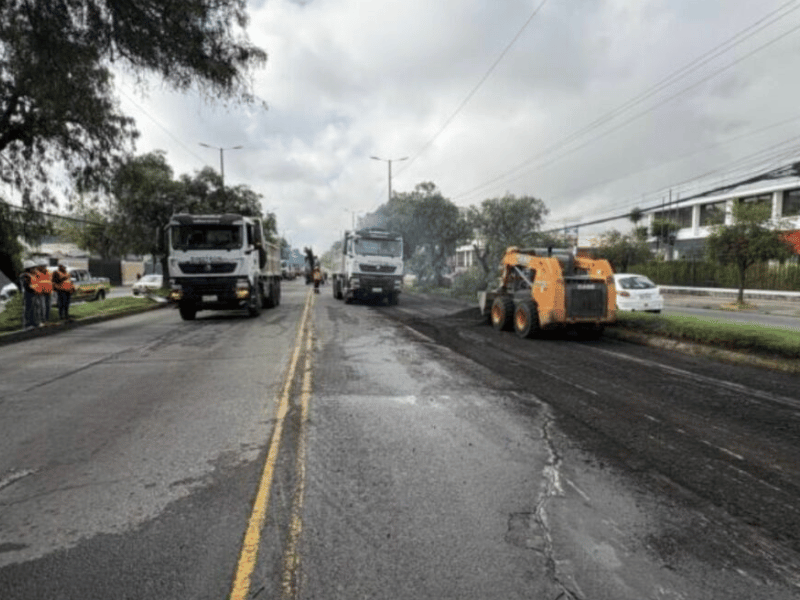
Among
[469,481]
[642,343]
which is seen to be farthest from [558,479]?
[642,343]

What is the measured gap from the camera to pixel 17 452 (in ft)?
15.4

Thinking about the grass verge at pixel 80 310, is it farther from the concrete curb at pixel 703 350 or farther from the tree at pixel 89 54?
the concrete curb at pixel 703 350

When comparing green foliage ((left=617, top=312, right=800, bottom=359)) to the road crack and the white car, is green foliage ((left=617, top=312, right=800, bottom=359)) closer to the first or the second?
the white car

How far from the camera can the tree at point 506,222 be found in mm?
39344

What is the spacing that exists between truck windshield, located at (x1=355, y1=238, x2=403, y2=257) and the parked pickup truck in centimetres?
1355

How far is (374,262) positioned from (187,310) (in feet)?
25.5

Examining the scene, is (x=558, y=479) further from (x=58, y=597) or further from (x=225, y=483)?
(x=58, y=597)

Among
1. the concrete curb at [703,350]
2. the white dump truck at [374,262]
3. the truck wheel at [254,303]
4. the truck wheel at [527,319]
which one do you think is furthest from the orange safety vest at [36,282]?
the concrete curb at [703,350]

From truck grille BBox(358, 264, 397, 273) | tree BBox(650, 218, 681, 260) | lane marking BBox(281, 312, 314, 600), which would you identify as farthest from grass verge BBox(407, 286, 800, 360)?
tree BBox(650, 218, 681, 260)

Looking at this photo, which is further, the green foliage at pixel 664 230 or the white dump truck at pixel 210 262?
the green foliage at pixel 664 230

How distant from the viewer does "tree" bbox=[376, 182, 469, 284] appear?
A: 41219 mm

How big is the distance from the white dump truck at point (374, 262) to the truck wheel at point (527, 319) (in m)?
9.76

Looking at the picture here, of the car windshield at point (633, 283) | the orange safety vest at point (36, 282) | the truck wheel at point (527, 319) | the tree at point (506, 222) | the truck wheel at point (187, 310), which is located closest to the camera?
the truck wheel at point (527, 319)

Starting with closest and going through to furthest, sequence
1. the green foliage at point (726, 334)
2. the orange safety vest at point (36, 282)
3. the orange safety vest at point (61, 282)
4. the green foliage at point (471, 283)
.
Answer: the green foliage at point (726, 334), the orange safety vest at point (36, 282), the orange safety vest at point (61, 282), the green foliage at point (471, 283)
